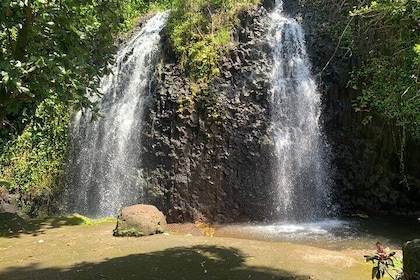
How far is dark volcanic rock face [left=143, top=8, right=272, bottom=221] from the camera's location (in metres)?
10.5

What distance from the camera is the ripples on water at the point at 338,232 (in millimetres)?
8047

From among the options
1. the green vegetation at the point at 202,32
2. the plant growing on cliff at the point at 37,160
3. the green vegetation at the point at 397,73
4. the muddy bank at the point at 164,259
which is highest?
the green vegetation at the point at 202,32

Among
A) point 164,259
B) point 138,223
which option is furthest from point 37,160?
point 164,259

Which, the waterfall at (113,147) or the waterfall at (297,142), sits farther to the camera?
the waterfall at (113,147)

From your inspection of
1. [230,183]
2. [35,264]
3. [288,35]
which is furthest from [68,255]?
[288,35]

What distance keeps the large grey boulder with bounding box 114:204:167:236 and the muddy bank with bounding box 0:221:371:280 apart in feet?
0.77

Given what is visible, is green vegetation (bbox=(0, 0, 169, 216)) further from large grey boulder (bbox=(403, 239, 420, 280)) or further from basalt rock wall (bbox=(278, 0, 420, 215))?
basalt rock wall (bbox=(278, 0, 420, 215))

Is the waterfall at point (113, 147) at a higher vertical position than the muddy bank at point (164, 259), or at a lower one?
higher

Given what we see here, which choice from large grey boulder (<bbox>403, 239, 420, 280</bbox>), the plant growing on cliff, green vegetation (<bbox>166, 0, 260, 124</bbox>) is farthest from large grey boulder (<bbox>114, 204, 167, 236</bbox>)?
large grey boulder (<bbox>403, 239, 420, 280</bbox>)

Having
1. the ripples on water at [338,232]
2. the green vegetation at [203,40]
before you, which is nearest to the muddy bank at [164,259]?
the ripples on water at [338,232]

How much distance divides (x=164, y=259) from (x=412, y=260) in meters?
3.49

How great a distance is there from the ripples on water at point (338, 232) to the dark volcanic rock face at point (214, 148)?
868mm

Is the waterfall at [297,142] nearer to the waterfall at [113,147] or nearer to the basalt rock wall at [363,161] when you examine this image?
the basalt rock wall at [363,161]

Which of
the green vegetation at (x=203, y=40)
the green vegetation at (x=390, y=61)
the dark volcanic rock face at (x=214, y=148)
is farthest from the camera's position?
the green vegetation at (x=203, y=40)
